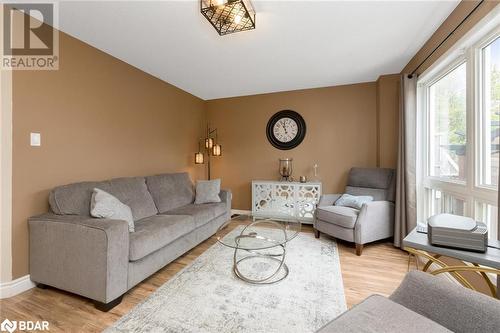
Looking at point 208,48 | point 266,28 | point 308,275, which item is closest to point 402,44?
point 266,28

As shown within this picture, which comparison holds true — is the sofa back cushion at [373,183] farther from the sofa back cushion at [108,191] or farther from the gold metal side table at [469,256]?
the sofa back cushion at [108,191]

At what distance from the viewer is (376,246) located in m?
2.78

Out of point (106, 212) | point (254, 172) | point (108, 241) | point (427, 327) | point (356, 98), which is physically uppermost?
point (356, 98)

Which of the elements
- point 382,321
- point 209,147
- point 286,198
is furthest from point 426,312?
point 209,147

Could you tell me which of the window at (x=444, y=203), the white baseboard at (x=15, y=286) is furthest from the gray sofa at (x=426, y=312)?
the white baseboard at (x=15, y=286)

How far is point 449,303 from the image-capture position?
0.90 metres

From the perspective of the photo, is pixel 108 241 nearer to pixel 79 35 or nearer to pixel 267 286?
pixel 267 286

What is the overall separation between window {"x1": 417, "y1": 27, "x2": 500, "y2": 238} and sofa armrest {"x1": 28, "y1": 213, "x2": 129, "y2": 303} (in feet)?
9.02

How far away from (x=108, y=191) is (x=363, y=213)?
9.40 feet

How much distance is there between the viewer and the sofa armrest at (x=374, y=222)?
8.25 feet

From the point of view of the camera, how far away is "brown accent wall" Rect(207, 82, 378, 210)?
3594 mm

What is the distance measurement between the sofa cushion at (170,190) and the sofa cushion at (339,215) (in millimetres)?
1915

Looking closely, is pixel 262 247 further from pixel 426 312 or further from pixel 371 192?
pixel 371 192

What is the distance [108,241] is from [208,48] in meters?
2.15
